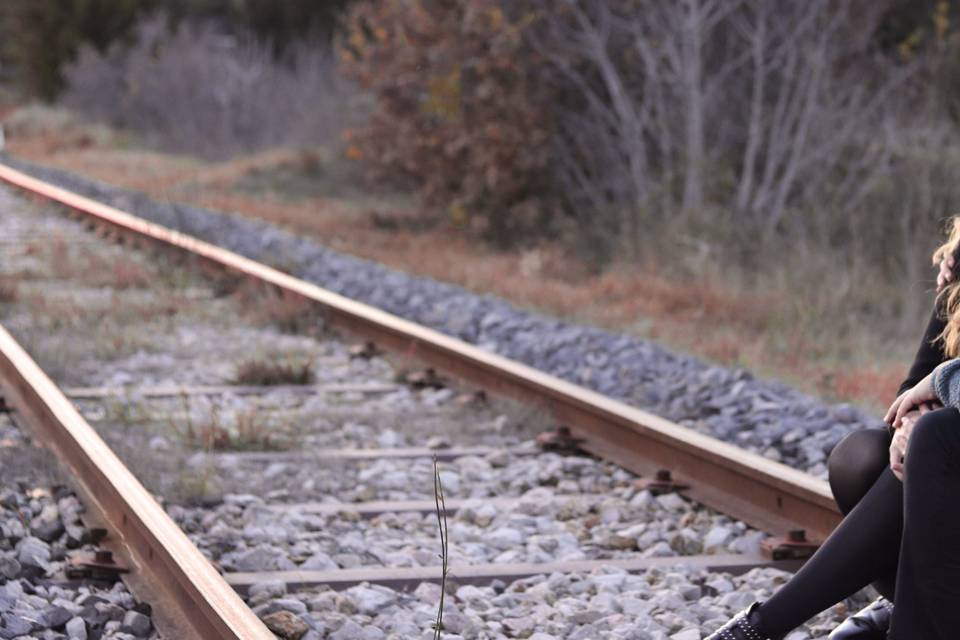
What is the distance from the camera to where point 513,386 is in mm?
6195

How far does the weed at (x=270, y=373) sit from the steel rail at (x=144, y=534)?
128 cm

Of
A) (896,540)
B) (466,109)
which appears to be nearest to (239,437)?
(896,540)

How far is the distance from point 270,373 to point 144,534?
2.93 metres

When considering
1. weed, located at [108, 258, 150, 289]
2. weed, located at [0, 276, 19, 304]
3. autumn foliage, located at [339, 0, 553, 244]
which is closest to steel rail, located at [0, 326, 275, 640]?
weed, located at [0, 276, 19, 304]

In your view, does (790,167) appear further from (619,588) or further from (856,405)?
(619,588)

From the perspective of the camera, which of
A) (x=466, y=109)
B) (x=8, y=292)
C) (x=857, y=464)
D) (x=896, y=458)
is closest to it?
(x=896, y=458)

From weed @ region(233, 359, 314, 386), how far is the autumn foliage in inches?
236

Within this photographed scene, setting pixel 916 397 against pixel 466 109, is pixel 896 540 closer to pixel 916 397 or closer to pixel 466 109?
pixel 916 397

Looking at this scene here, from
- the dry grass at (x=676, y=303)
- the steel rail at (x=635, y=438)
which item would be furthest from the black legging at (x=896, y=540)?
the dry grass at (x=676, y=303)

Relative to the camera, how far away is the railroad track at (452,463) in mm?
3764

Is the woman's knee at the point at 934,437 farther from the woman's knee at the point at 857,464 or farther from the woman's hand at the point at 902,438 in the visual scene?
the woman's knee at the point at 857,464

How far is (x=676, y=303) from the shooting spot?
938 centimetres

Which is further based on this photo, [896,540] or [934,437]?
[896,540]

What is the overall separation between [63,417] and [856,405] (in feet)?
11.0
